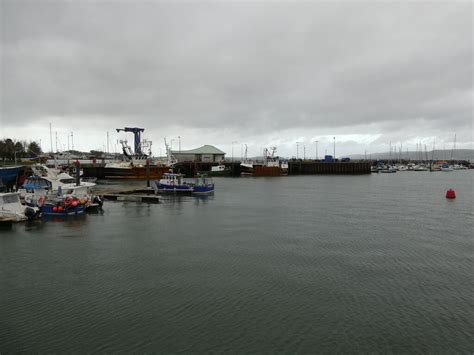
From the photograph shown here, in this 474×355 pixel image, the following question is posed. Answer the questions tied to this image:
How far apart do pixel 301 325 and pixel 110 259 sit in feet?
39.0

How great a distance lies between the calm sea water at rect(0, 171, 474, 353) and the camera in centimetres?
1084

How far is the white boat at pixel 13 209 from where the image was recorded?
89.1 ft

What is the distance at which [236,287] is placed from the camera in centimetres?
1487

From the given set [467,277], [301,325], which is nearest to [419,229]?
[467,277]

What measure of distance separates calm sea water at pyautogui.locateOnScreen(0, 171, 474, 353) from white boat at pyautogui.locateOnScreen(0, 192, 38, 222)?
142 centimetres

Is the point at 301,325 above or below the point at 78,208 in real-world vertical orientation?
below

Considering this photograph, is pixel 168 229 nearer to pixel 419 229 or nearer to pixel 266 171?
pixel 419 229

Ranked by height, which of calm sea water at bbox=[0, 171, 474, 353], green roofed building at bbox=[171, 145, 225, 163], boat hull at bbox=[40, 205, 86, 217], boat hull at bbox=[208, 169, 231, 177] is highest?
green roofed building at bbox=[171, 145, 225, 163]

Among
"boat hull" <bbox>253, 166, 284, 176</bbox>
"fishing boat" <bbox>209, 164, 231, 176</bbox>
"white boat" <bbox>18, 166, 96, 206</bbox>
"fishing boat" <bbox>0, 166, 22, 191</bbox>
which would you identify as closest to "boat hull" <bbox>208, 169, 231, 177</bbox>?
"fishing boat" <bbox>209, 164, 231, 176</bbox>

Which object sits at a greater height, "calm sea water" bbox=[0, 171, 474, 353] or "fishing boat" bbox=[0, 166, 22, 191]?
"fishing boat" bbox=[0, 166, 22, 191]

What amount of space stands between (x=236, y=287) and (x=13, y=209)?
23.4 m

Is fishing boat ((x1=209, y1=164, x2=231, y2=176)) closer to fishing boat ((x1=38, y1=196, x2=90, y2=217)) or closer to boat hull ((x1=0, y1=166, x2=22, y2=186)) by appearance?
boat hull ((x1=0, y1=166, x2=22, y2=186))

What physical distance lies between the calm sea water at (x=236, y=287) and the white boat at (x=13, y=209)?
1418mm

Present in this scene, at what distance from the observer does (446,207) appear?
39.0 metres
